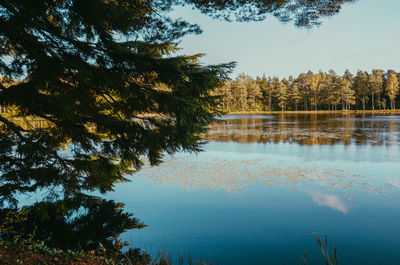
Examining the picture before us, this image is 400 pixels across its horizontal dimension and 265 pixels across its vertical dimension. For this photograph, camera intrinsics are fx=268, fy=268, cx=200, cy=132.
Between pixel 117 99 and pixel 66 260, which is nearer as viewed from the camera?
pixel 66 260

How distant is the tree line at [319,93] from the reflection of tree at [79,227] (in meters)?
53.6

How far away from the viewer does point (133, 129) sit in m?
4.42

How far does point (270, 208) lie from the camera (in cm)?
723

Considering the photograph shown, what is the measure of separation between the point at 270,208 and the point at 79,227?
4.86 m

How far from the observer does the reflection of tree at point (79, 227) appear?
5.61 m

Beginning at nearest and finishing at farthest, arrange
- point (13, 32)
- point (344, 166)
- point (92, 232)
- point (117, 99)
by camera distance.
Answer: point (13, 32) < point (117, 99) < point (92, 232) < point (344, 166)

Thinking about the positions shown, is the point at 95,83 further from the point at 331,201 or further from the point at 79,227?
the point at 331,201

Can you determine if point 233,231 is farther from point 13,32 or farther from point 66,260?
point 13,32

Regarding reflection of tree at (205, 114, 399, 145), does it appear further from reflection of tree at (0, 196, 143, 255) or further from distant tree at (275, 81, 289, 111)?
distant tree at (275, 81, 289, 111)

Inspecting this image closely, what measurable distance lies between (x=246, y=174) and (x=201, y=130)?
6332mm

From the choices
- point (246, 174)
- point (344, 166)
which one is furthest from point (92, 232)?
point (344, 166)

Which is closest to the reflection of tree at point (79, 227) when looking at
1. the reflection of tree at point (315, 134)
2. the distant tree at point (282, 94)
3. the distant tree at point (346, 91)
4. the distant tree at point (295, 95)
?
the reflection of tree at point (315, 134)

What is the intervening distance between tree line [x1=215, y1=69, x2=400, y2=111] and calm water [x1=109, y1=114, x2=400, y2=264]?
1946 inches

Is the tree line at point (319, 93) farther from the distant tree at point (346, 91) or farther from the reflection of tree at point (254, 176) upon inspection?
the reflection of tree at point (254, 176)
